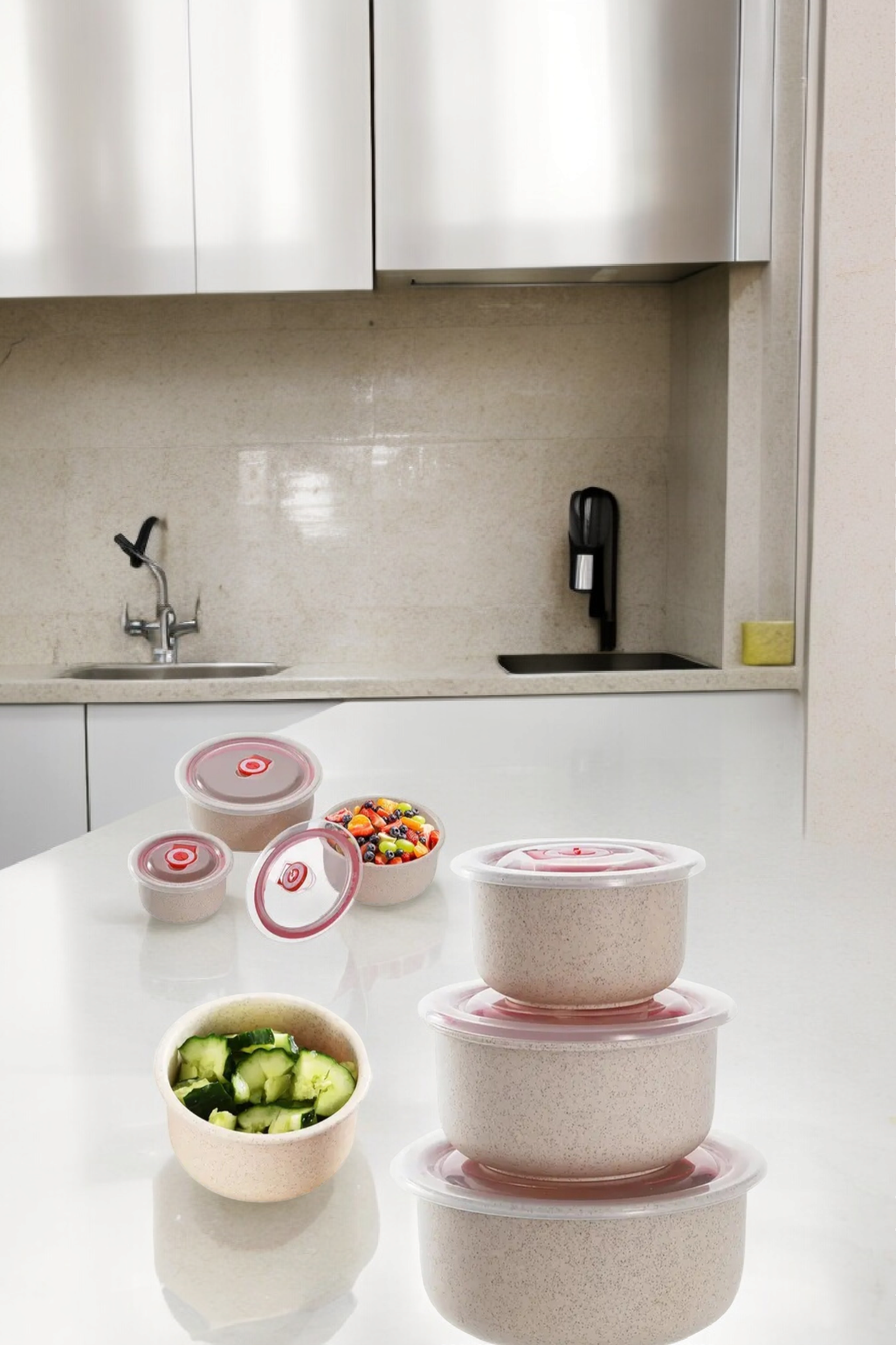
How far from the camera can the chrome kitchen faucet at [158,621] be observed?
125 inches

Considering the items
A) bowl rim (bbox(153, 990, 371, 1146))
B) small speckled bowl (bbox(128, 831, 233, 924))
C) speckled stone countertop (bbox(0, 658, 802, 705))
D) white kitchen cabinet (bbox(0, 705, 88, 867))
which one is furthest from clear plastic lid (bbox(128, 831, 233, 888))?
white kitchen cabinet (bbox(0, 705, 88, 867))

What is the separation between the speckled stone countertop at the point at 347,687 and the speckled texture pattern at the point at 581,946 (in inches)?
83.3

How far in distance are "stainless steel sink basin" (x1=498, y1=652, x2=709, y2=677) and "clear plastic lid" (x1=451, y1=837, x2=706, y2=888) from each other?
253 centimetres

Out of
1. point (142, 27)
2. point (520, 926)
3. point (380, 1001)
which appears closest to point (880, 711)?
point (380, 1001)

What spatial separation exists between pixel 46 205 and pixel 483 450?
1176 mm

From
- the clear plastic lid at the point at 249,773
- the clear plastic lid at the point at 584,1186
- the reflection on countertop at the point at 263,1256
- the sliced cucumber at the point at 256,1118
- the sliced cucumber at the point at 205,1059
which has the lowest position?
the reflection on countertop at the point at 263,1256

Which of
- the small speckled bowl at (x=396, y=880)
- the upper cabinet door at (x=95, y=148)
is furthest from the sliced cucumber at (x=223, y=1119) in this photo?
the upper cabinet door at (x=95, y=148)

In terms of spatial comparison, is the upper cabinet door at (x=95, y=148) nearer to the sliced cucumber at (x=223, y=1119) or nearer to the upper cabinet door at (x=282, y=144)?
the upper cabinet door at (x=282, y=144)

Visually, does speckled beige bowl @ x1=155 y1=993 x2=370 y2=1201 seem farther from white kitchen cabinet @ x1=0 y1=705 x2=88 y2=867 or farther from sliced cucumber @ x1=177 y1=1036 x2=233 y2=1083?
white kitchen cabinet @ x1=0 y1=705 x2=88 y2=867

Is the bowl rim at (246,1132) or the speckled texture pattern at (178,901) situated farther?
the speckled texture pattern at (178,901)

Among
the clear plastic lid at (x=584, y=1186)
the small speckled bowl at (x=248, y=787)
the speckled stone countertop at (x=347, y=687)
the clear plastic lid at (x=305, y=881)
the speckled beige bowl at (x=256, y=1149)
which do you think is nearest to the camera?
the clear plastic lid at (x=584, y=1186)

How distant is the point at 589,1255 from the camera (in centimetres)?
53

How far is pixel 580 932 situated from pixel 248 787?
839mm

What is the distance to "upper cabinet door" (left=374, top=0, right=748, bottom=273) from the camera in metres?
2.77
